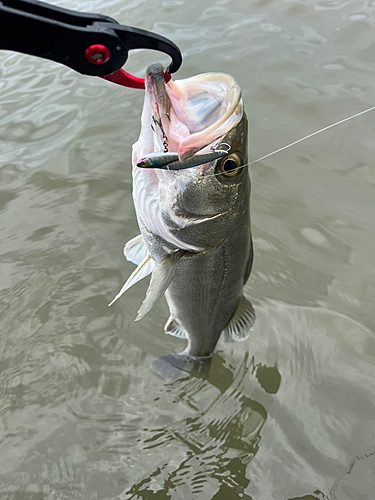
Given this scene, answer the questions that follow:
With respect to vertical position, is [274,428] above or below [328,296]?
below

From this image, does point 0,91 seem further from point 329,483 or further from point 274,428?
point 329,483

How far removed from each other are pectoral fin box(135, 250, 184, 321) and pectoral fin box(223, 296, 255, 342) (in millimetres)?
740

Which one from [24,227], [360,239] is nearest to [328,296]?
[360,239]

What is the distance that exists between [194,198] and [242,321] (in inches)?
42.5

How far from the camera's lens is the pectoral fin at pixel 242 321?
8.81 ft

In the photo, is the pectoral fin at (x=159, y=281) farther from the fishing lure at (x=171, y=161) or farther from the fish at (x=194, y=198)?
the fishing lure at (x=171, y=161)

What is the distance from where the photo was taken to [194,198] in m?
1.92

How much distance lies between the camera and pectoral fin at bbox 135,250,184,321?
2.00 meters

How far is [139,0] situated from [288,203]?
490cm

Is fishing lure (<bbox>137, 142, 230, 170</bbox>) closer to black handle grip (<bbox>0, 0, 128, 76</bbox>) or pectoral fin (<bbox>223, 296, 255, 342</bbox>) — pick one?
black handle grip (<bbox>0, 0, 128, 76</bbox>)

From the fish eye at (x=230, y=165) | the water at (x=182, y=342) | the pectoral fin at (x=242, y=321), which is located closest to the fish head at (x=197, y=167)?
the fish eye at (x=230, y=165)

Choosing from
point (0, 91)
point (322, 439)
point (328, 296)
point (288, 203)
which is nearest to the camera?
point (322, 439)

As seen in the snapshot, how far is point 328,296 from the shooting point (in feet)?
10.9

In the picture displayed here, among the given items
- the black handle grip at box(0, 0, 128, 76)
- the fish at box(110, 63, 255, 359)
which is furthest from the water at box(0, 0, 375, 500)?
the black handle grip at box(0, 0, 128, 76)
